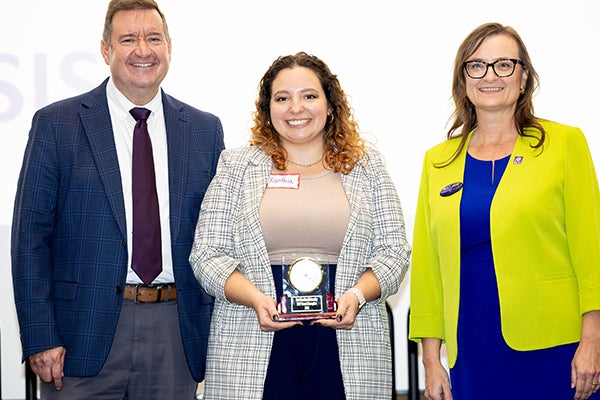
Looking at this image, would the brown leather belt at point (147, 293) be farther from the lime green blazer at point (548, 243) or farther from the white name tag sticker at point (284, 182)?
the lime green blazer at point (548, 243)

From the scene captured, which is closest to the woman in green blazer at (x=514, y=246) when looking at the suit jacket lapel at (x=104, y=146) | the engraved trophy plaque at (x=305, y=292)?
the engraved trophy plaque at (x=305, y=292)

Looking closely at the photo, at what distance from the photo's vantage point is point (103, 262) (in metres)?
2.88

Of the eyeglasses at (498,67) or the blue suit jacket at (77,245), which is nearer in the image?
the eyeglasses at (498,67)

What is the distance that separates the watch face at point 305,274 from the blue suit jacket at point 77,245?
588 mm

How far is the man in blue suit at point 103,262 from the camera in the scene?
2863 mm

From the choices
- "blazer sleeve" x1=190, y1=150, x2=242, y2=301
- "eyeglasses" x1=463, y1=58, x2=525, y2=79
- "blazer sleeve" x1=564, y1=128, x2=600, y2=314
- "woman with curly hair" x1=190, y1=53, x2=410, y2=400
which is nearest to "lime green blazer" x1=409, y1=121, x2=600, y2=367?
"blazer sleeve" x1=564, y1=128, x2=600, y2=314

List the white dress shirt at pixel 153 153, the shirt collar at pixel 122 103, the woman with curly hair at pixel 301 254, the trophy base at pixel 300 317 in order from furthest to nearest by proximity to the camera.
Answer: the shirt collar at pixel 122 103 → the white dress shirt at pixel 153 153 → the woman with curly hair at pixel 301 254 → the trophy base at pixel 300 317

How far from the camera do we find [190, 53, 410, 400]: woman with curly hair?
8.69 feet

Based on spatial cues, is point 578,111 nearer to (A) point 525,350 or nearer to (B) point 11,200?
(A) point 525,350

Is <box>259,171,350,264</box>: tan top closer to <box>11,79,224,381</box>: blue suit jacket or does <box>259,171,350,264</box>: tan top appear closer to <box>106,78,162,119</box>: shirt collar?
<box>11,79,224,381</box>: blue suit jacket

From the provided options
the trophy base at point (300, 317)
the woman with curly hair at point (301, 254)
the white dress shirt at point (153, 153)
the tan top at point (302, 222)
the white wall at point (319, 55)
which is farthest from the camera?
the white wall at point (319, 55)

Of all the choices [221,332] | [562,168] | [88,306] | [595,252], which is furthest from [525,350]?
[88,306]

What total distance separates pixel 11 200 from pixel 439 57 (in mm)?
2668

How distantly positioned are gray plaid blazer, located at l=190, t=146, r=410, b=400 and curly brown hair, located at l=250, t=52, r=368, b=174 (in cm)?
6
